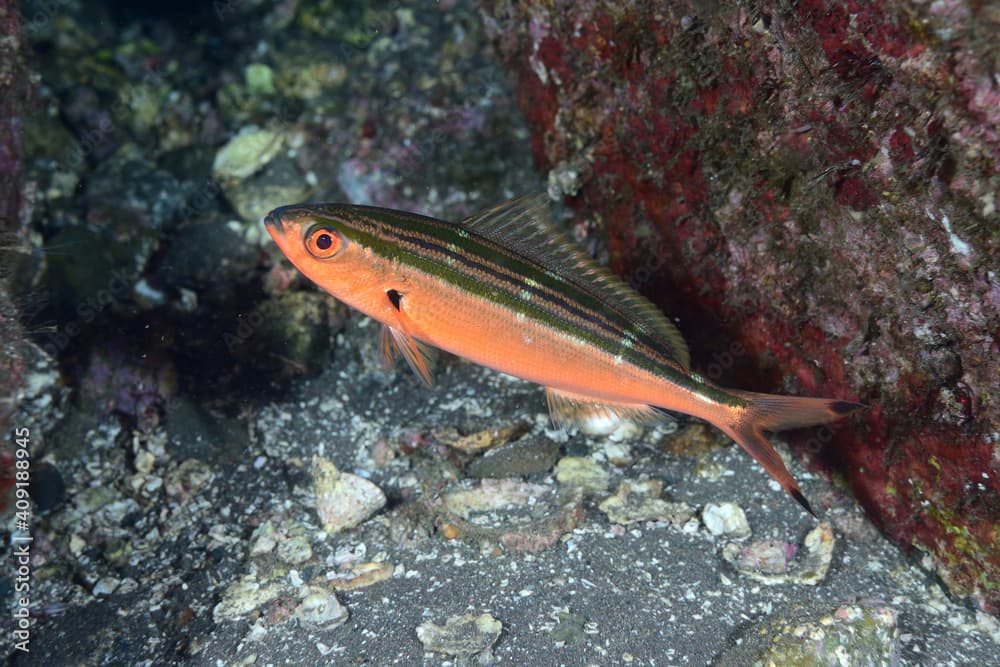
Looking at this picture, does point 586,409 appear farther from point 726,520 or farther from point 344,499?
point 344,499

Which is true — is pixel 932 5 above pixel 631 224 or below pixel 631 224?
above

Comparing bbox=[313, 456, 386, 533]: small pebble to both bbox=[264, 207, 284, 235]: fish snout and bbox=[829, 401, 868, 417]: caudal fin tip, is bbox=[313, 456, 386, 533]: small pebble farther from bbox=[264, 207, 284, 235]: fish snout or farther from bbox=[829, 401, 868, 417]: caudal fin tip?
bbox=[829, 401, 868, 417]: caudal fin tip

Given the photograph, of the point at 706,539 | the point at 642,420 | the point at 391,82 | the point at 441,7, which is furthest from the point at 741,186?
the point at 441,7

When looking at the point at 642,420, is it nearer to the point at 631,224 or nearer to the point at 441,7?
the point at 631,224

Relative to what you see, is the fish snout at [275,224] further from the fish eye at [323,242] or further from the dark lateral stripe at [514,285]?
the dark lateral stripe at [514,285]

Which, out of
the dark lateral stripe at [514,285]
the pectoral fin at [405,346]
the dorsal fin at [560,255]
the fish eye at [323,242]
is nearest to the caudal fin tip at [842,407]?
the dorsal fin at [560,255]

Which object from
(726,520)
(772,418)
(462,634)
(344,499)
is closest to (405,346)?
(344,499)
